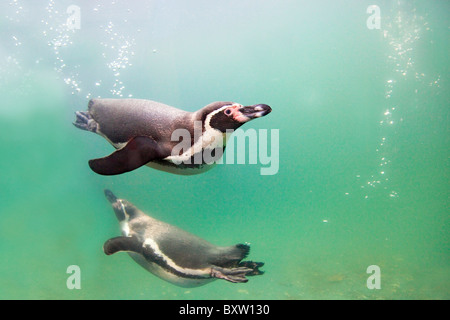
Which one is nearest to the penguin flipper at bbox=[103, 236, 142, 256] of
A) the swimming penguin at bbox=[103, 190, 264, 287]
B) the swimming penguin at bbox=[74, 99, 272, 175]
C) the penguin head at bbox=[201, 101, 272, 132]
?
the swimming penguin at bbox=[103, 190, 264, 287]

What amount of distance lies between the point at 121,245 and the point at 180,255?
0.81m

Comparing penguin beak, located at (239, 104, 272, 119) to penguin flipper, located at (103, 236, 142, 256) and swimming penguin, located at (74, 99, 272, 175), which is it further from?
penguin flipper, located at (103, 236, 142, 256)

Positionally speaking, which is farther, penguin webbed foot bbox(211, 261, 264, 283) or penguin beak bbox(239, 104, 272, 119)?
penguin webbed foot bbox(211, 261, 264, 283)

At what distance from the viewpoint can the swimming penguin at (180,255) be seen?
10.9 feet

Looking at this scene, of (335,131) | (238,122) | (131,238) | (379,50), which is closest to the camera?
(238,122)

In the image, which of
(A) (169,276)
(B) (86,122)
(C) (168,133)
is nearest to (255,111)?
(C) (168,133)

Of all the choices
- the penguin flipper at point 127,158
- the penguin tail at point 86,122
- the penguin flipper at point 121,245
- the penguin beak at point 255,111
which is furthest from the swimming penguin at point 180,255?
the penguin beak at point 255,111

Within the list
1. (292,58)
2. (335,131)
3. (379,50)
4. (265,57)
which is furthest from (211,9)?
(335,131)

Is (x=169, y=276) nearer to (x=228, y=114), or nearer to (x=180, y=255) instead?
(x=180, y=255)

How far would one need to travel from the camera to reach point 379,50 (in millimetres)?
16469

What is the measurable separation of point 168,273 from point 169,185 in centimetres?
1859

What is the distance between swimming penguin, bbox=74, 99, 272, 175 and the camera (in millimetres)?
2094

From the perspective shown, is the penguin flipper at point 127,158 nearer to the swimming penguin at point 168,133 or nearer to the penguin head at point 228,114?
the swimming penguin at point 168,133

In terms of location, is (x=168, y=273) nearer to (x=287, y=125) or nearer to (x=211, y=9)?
(x=211, y=9)
